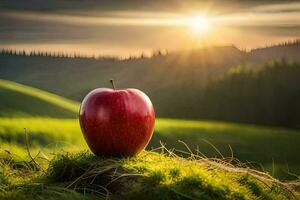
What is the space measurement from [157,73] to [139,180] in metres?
71.6

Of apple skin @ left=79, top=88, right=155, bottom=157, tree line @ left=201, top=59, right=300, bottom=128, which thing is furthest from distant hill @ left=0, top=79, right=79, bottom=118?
apple skin @ left=79, top=88, right=155, bottom=157

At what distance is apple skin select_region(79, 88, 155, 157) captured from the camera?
678 centimetres

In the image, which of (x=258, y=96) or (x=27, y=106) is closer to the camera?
(x=27, y=106)

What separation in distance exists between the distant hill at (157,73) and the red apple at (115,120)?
1383 inches

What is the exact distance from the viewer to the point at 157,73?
77250mm

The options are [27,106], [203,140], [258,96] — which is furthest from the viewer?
[258,96]

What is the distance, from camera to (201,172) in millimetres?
5848

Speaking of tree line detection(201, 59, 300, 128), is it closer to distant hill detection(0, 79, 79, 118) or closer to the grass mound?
distant hill detection(0, 79, 79, 118)

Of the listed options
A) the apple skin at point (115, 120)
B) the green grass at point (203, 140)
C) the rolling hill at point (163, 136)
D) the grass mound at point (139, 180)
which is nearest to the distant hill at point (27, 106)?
the rolling hill at point (163, 136)

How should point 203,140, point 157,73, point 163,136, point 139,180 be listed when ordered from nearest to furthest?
point 139,180, point 203,140, point 163,136, point 157,73

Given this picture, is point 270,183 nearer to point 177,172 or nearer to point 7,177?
point 177,172

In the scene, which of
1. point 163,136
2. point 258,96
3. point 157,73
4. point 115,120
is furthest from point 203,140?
point 157,73

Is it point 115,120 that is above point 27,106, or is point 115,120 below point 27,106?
above

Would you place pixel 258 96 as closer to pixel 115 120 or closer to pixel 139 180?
pixel 115 120
